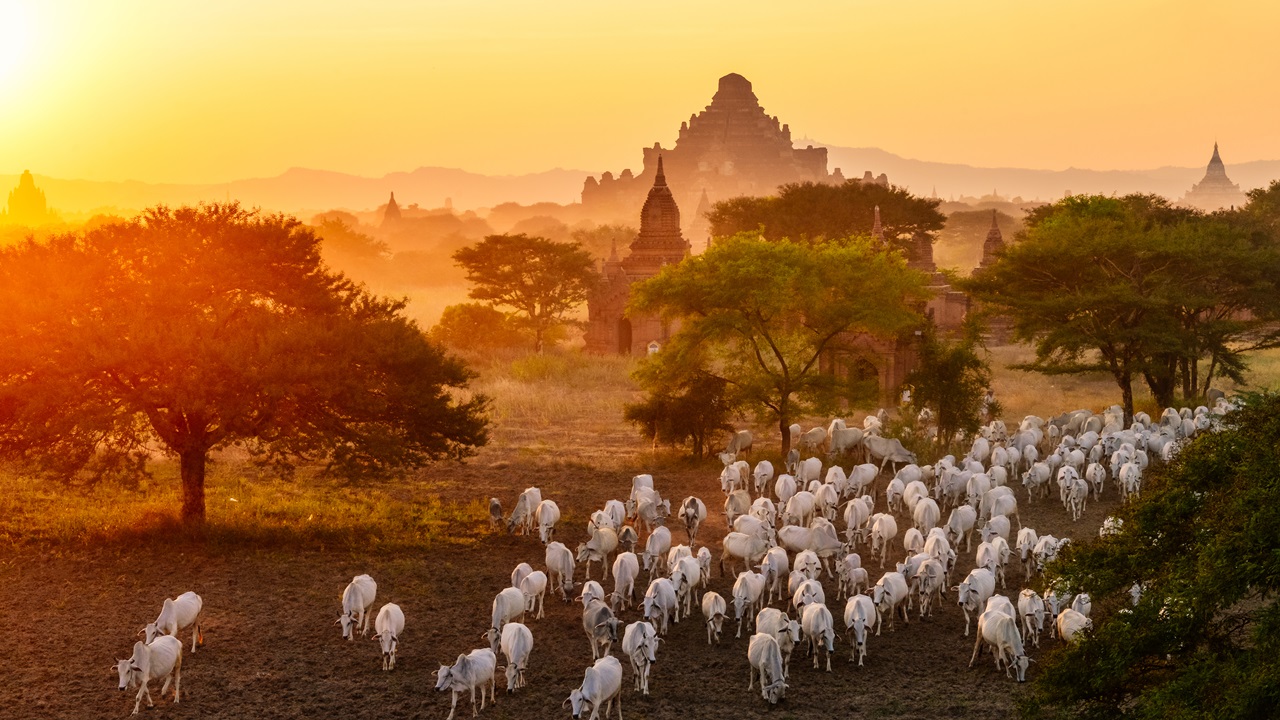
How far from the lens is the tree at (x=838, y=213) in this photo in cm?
7019

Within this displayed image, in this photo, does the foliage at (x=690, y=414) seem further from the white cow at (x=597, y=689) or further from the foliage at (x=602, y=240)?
the foliage at (x=602, y=240)

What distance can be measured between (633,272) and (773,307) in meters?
24.2

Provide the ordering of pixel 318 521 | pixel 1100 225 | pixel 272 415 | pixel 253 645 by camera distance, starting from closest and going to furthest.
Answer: pixel 253 645 → pixel 272 415 → pixel 318 521 → pixel 1100 225

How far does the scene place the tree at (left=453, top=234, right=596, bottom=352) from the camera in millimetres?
58688

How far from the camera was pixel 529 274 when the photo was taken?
59469 millimetres

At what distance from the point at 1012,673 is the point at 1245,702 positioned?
242 inches

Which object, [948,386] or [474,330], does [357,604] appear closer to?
Result: [948,386]

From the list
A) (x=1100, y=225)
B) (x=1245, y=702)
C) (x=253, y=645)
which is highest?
(x=1100, y=225)

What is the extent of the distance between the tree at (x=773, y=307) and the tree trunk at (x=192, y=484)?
12080mm

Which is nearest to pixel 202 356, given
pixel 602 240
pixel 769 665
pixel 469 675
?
pixel 469 675

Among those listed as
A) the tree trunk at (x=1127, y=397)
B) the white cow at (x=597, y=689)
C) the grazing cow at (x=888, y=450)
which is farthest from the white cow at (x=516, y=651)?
the tree trunk at (x=1127, y=397)

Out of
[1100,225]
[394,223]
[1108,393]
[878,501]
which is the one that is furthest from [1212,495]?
[394,223]

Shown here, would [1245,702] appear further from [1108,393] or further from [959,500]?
[1108,393]

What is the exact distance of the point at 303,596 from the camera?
59.0 feet
